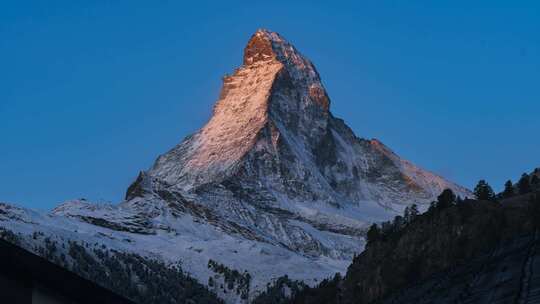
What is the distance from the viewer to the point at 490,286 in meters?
27.9

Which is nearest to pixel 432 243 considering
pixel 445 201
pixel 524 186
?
pixel 445 201

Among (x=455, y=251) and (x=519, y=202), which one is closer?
(x=455, y=251)

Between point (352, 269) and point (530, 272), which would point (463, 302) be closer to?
point (530, 272)

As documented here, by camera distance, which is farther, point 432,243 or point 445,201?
point 445,201

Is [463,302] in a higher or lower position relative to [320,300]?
lower

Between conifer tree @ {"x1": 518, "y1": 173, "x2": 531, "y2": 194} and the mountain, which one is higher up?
conifer tree @ {"x1": 518, "y1": 173, "x2": 531, "y2": 194}

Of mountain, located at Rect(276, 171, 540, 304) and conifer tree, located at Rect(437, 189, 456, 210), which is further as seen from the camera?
conifer tree, located at Rect(437, 189, 456, 210)

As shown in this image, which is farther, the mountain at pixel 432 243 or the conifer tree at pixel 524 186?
the conifer tree at pixel 524 186

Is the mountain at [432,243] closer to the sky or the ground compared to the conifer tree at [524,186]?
closer to the ground

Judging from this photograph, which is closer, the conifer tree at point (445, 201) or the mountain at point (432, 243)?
the mountain at point (432, 243)

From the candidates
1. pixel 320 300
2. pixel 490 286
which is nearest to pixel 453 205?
pixel 320 300

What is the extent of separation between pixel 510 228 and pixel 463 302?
79193 millimetres

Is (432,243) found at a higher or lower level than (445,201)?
lower

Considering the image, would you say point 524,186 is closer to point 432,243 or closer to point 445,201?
point 445,201
